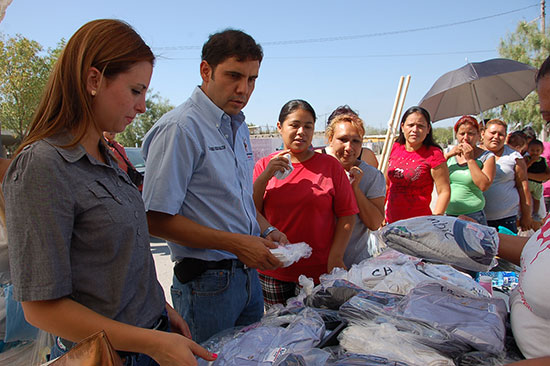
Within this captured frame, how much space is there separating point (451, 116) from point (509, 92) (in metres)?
0.91

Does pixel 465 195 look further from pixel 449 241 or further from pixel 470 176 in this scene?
pixel 449 241

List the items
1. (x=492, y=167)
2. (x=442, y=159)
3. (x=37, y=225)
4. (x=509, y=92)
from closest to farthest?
(x=37, y=225), (x=442, y=159), (x=492, y=167), (x=509, y=92)

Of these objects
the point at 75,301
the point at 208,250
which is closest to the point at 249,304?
the point at 208,250

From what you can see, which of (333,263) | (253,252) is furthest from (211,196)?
(333,263)

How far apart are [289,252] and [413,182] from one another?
90.2 inches

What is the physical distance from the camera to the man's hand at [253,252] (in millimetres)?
1492

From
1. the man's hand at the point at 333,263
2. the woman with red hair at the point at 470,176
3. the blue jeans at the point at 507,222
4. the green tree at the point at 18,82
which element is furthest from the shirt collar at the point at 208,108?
the green tree at the point at 18,82

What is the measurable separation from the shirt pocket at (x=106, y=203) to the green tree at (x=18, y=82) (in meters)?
17.0

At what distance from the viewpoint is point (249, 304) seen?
1753 mm

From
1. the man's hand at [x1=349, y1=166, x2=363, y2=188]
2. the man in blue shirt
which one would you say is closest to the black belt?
the man in blue shirt

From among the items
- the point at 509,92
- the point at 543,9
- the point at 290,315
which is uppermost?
the point at 543,9

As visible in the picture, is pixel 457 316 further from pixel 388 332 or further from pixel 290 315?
pixel 290 315

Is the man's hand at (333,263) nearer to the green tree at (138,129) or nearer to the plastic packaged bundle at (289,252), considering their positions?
the plastic packaged bundle at (289,252)

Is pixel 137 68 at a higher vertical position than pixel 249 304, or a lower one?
higher
